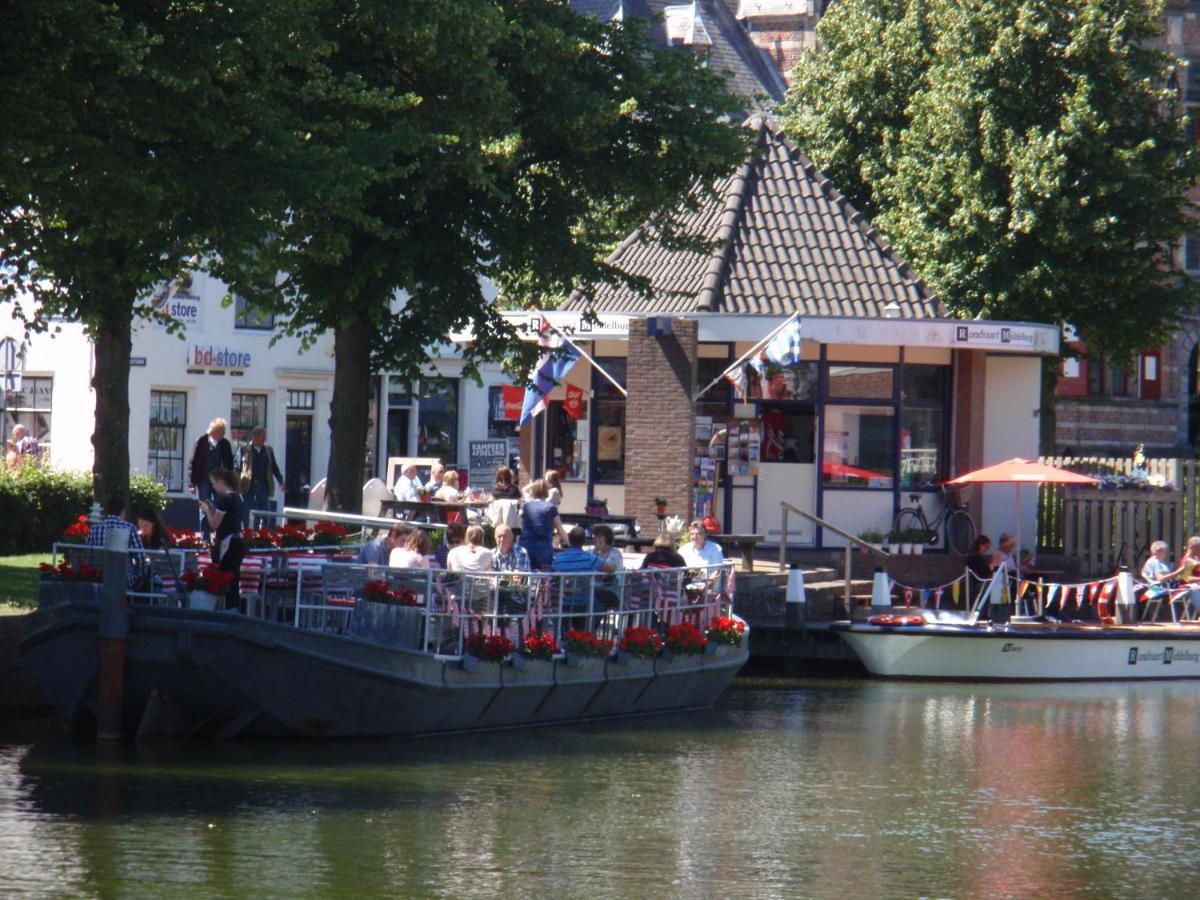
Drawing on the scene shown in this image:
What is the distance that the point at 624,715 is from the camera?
73.7ft

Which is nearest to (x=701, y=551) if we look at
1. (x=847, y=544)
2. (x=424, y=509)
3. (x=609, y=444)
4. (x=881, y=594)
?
(x=424, y=509)

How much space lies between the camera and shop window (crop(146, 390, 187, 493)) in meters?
41.4

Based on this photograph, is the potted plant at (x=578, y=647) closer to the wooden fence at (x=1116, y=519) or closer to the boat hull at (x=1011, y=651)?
the boat hull at (x=1011, y=651)

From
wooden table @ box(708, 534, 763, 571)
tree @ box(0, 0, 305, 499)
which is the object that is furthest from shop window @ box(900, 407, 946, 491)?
tree @ box(0, 0, 305, 499)

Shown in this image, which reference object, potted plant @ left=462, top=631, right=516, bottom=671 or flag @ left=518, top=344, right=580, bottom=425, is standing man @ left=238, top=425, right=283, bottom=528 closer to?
flag @ left=518, top=344, right=580, bottom=425

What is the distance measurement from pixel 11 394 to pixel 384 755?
82.9 feet


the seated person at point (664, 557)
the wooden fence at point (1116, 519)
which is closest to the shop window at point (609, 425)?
the wooden fence at point (1116, 519)

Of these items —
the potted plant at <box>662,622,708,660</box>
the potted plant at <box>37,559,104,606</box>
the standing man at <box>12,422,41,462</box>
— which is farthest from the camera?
the standing man at <box>12,422,41,462</box>

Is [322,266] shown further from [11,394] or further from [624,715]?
[11,394]

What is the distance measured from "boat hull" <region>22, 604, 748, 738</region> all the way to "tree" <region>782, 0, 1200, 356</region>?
2146cm

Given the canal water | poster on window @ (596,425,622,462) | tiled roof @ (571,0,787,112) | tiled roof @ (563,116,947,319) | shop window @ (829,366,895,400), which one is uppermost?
tiled roof @ (571,0,787,112)

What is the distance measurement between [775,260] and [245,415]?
13973 mm

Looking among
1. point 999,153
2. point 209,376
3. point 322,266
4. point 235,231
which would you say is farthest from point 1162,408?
point 235,231

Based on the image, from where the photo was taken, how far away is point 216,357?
41.9 m
